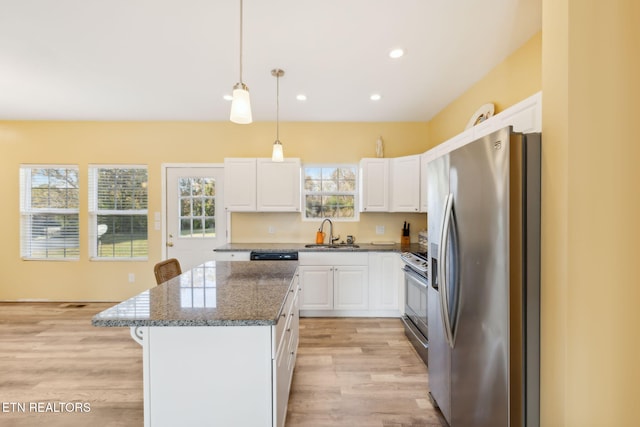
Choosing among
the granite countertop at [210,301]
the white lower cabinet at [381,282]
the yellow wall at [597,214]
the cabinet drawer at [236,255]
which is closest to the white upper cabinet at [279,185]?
→ the cabinet drawer at [236,255]

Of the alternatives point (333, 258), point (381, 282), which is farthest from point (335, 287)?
point (381, 282)

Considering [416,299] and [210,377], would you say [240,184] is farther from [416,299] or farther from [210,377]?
[210,377]

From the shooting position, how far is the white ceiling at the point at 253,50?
1.85m

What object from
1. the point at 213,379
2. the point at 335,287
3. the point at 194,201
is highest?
the point at 194,201

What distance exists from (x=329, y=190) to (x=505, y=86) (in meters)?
2.41

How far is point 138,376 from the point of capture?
2.28 metres

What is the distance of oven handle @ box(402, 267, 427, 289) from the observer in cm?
257

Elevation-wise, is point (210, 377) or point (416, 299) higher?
point (210, 377)

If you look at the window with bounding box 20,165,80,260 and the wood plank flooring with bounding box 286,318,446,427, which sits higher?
the window with bounding box 20,165,80,260

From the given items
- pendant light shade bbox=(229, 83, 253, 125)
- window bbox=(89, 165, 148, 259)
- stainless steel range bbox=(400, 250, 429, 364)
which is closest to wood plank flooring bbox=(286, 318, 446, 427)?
stainless steel range bbox=(400, 250, 429, 364)

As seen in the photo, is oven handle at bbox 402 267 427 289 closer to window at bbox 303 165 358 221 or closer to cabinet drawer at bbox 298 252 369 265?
cabinet drawer at bbox 298 252 369 265

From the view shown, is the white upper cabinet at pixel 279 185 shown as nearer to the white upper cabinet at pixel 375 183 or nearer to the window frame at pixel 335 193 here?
the window frame at pixel 335 193

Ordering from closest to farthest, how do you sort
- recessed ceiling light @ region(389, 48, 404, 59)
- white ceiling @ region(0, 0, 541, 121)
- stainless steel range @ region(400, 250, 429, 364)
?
white ceiling @ region(0, 0, 541, 121), recessed ceiling light @ region(389, 48, 404, 59), stainless steel range @ region(400, 250, 429, 364)

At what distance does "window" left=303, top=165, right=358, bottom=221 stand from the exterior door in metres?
1.28
